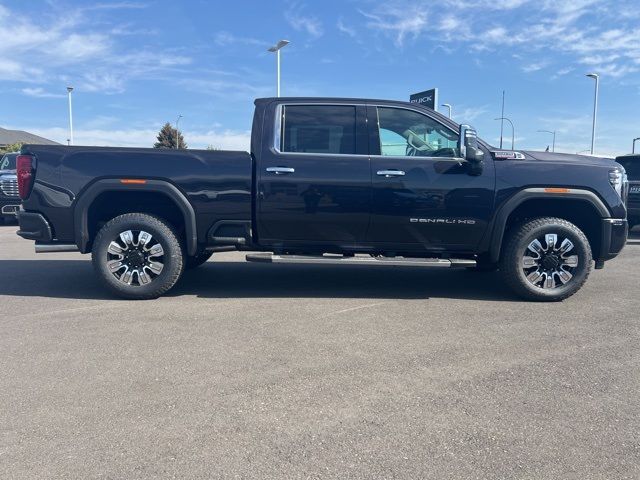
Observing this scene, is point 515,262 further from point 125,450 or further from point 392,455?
point 125,450

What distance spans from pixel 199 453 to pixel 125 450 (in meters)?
0.38

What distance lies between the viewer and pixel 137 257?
18.1ft

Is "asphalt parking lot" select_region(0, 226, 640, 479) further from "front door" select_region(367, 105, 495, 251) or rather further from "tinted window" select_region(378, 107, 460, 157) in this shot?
"tinted window" select_region(378, 107, 460, 157)

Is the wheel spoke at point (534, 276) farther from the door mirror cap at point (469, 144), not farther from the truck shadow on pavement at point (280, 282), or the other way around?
the door mirror cap at point (469, 144)

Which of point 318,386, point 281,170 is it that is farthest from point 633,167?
point 318,386

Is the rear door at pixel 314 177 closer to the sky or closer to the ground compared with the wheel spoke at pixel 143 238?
closer to the sky

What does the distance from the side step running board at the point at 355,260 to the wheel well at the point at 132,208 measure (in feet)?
3.21

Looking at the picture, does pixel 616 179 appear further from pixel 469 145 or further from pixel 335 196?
pixel 335 196

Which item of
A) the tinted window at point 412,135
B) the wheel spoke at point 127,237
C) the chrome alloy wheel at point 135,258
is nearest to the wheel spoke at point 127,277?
the chrome alloy wheel at point 135,258

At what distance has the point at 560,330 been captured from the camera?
462 cm

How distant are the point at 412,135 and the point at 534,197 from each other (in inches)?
57.3

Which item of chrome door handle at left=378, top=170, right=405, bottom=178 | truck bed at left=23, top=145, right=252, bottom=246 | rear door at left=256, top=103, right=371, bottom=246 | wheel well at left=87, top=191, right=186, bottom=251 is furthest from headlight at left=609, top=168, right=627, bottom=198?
wheel well at left=87, top=191, right=186, bottom=251

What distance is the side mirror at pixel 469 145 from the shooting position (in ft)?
17.2

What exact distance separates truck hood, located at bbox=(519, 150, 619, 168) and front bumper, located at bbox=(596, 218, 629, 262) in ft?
2.02
